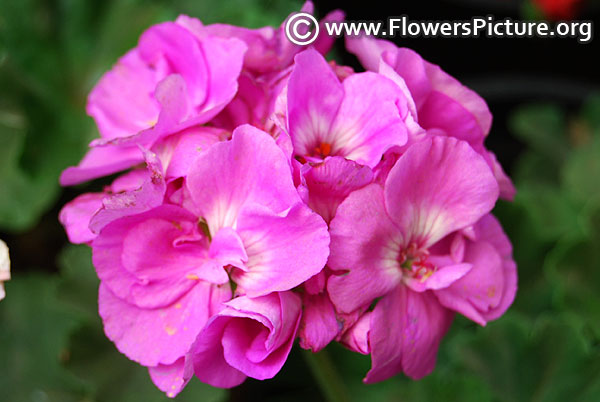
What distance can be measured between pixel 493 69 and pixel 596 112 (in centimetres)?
32

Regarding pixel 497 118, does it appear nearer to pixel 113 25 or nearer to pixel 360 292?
pixel 113 25

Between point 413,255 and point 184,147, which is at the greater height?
point 184,147

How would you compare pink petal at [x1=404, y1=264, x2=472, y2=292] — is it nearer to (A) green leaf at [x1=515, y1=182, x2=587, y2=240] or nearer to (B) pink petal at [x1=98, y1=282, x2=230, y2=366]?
(B) pink petal at [x1=98, y1=282, x2=230, y2=366]

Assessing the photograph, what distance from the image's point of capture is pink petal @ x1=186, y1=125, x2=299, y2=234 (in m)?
0.54

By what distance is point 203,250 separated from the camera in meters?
0.60

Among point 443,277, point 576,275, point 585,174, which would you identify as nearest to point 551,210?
point 585,174

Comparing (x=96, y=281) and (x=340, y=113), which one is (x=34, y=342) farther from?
(x=340, y=113)

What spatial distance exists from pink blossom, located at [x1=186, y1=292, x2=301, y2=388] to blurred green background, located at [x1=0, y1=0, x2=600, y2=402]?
0.25 metres

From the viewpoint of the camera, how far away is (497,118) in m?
1.67

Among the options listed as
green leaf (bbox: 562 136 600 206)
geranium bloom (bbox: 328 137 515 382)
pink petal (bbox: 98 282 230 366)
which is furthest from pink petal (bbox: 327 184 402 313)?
green leaf (bbox: 562 136 600 206)

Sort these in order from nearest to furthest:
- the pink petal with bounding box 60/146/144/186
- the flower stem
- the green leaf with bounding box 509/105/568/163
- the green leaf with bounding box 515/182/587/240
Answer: the pink petal with bounding box 60/146/144/186, the flower stem, the green leaf with bounding box 515/182/587/240, the green leaf with bounding box 509/105/568/163

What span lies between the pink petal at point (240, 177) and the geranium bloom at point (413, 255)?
0.05 meters

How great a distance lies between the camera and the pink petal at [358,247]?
1.80 ft

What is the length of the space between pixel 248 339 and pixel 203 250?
0.29 ft
